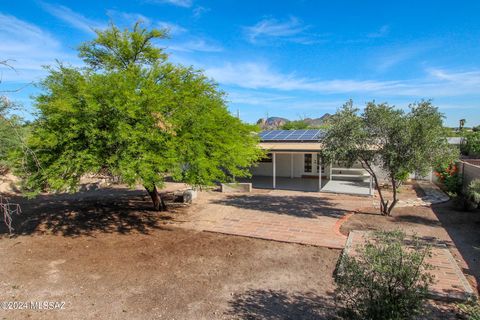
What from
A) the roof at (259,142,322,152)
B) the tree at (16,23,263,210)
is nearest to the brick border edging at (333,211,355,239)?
the tree at (16,23,263,210)

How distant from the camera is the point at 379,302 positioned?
3.81 m

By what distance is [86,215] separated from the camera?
1180 centimetres

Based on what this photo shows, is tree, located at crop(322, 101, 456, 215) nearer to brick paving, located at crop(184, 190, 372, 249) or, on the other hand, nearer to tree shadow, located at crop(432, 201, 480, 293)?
tree shadow, located at crop(432, 201, 480, 293)

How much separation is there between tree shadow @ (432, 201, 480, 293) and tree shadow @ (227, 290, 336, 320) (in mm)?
3314

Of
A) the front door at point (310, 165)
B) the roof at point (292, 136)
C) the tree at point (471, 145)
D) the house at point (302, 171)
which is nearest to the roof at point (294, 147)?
the house at point (302, 171)

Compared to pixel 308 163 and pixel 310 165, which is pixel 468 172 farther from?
→ pixel 308 163

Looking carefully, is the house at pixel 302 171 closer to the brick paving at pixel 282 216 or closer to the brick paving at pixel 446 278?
the brick paving at pixel 282 216

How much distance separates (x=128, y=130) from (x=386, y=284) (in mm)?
6535

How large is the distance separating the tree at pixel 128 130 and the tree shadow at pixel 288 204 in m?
3.61

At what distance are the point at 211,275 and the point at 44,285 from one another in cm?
354

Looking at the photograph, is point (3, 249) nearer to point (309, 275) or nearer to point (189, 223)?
point (189, 223)

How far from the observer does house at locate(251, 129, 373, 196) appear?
16.5 metres

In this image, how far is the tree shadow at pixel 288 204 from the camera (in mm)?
11773

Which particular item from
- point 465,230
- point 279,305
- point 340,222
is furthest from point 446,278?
point 465,230
